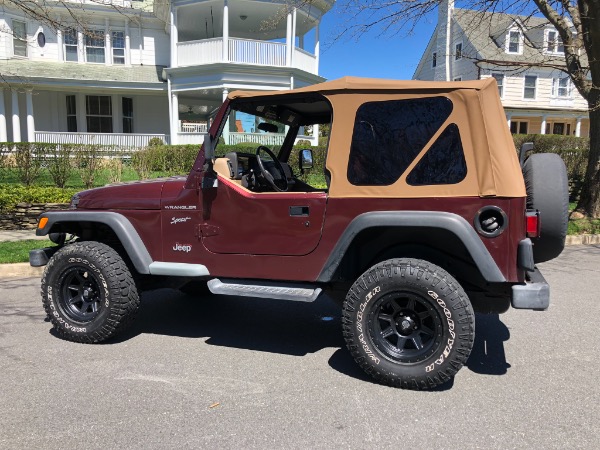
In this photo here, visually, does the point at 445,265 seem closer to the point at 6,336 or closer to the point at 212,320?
the point at 212,320

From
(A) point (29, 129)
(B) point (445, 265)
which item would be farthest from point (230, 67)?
(B) point (445, 265)

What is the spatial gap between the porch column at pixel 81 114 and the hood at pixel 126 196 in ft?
66.8

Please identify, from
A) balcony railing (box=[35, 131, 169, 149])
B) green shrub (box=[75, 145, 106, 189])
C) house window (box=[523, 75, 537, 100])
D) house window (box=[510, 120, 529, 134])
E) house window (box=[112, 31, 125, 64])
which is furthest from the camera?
house window (box=[510, 120, 529, 134])

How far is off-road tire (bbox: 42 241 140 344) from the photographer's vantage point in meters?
4.13

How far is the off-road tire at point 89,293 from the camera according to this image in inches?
163

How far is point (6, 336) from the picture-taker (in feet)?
14.6

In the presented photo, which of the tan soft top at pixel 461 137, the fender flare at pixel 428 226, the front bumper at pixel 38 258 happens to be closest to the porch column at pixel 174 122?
the front bumper at pixel 38 258

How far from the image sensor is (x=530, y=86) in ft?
98.3

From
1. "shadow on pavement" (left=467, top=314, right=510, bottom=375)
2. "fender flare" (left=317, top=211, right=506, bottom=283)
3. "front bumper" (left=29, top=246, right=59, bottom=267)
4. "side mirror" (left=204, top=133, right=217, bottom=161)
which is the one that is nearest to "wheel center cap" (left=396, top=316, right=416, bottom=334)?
"fender flare" (left=317, top=211, right=506, bottom=283)

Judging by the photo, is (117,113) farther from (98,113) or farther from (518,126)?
(518,126)

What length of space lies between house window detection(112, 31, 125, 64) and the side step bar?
72.9ft

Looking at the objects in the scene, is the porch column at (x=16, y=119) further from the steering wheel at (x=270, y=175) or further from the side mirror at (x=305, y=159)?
the steering wheel at (x=270, y=175)

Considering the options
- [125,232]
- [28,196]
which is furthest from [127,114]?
[125,232]

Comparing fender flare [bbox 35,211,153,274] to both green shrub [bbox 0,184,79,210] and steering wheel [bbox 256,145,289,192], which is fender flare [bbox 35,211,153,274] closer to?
steering wheel [bbox 256,145,289,192]
